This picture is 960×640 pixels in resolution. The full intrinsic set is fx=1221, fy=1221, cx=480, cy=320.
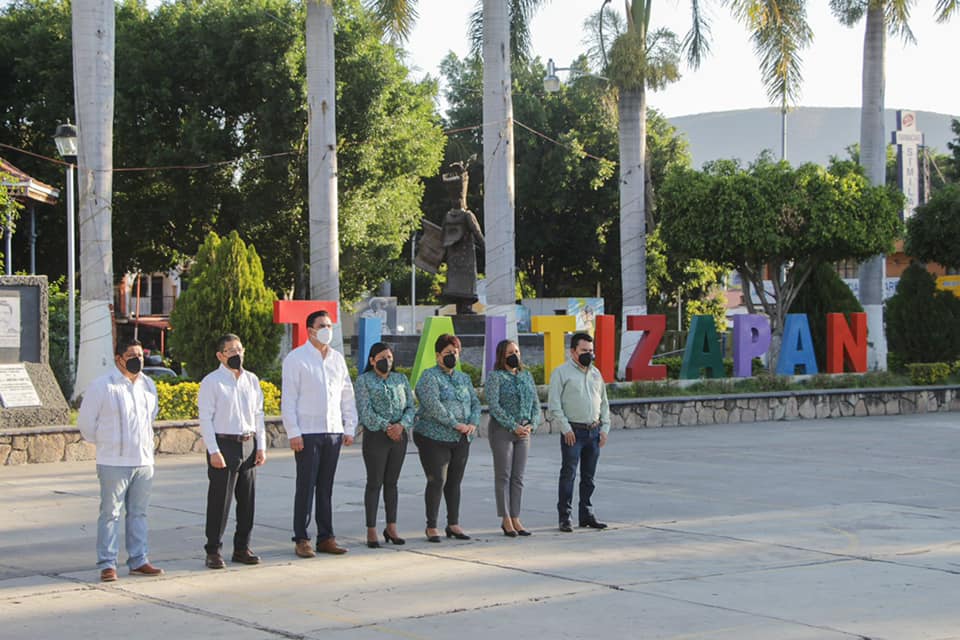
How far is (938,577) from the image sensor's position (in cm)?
885

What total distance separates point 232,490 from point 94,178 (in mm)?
10085

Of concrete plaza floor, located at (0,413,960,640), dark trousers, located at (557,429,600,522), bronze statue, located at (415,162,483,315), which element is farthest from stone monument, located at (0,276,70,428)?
bronze statue, located at (415,162,483,315)

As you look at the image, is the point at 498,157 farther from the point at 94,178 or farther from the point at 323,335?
the point at 323,335

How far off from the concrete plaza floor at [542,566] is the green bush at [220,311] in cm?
604

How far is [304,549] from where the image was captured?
9.53 metres

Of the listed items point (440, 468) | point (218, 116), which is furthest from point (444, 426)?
point (218, 116)

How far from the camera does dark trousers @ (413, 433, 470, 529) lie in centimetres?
1034

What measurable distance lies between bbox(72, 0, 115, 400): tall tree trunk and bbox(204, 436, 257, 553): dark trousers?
9.27m

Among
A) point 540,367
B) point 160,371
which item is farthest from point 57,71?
point 540,367

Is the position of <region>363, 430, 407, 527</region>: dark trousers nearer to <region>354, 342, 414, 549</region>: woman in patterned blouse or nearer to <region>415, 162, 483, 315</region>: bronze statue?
<region>354, 342, 414, 549</region>: woman in patterned blouse

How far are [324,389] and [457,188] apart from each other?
55.3 ft

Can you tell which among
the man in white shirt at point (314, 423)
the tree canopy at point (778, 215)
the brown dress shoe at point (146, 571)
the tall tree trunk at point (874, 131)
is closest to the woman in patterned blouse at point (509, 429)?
the man in white shirt at point (314, 423)

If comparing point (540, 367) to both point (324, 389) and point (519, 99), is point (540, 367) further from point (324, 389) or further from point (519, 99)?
point (519, 99)

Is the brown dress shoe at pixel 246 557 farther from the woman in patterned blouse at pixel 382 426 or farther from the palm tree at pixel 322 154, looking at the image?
the palm tree at pixel 322 154
